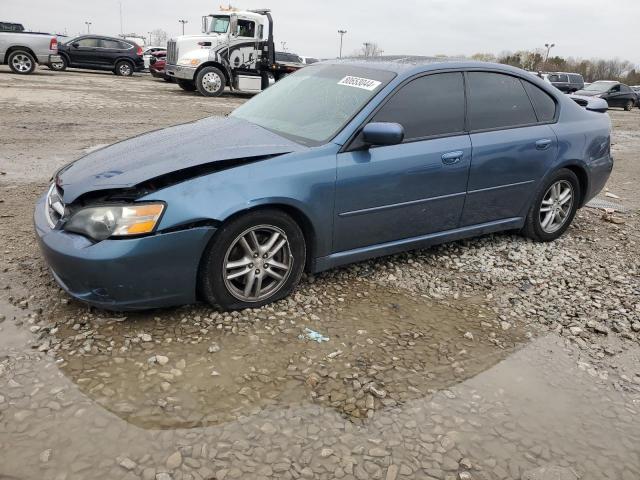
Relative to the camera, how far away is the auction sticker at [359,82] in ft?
12.1

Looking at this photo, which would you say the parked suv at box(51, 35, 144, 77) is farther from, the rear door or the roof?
the rear door

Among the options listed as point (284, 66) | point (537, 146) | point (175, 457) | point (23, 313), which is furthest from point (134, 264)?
point (284, 66)

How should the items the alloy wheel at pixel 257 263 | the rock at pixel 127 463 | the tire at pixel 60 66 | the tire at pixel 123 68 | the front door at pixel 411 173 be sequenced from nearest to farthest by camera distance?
the rock at pixel 127 463, the alloy wheel at pixel 257 263, the front door at pixel 411 173, the tire at pixel 60 66, the tire at pixel 123 68

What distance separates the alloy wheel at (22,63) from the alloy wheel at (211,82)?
693 cm

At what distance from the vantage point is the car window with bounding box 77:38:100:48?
23484 mm

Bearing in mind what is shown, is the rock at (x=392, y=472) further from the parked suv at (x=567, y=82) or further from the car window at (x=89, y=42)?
the parked suv at (x=567, y=82)

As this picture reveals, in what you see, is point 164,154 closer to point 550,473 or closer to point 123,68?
point 550,473

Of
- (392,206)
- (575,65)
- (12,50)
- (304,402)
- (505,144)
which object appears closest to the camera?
(304,402)

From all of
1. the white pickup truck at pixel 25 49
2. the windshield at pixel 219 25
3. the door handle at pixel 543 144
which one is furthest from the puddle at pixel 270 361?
the white pickup truck at pixel 25 49

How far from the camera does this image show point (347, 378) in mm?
2703

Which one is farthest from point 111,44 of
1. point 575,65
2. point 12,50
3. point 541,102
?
point 575,65

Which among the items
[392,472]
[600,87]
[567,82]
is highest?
[567,82]

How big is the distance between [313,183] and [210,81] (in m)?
15.0

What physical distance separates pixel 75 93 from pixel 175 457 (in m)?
14.3
